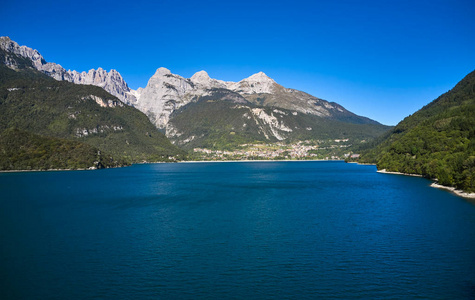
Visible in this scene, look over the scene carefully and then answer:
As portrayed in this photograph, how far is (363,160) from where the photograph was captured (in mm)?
199875

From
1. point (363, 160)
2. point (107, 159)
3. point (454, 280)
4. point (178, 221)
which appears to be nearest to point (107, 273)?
point (178, 221)

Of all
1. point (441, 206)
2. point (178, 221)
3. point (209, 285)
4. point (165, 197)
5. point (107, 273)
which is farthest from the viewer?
point (165, 197)

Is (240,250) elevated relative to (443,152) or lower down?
lower down

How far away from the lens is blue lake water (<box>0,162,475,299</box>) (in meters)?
22.5

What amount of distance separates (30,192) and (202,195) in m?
39.2

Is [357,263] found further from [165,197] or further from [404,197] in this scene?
[165,197]

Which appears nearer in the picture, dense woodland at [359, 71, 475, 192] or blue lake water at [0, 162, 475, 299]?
blue lake water at [0, 162, 475, 299]

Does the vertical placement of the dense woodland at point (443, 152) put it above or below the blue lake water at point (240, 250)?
above

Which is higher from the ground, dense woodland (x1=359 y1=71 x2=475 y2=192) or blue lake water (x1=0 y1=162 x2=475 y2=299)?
dense woodland (x1=359 y1=71 x2=475 y2=192)

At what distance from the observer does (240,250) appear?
3111cm

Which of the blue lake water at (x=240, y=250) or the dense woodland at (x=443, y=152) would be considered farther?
the dense woodland at (x=443, y=152)

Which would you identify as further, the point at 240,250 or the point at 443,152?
the point at 443,152

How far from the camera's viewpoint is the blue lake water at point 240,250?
2247 centimetres

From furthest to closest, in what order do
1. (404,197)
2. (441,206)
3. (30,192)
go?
(30,192) → (404,197) → (441,206)
